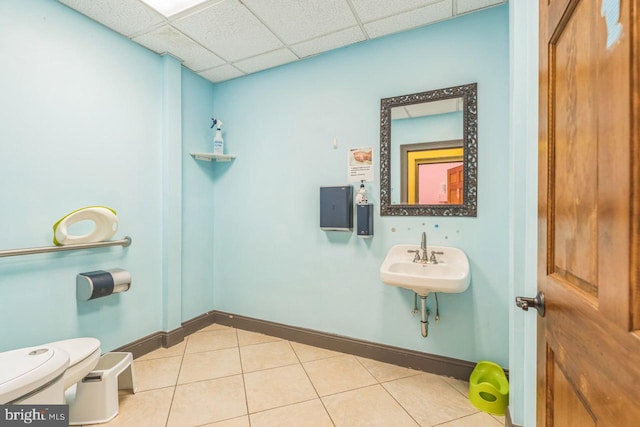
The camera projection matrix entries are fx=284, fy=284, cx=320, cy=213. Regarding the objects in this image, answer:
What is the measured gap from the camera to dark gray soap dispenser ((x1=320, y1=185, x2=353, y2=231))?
220cm

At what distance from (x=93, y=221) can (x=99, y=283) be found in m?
0.42

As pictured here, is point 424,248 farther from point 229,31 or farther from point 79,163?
point 79,163

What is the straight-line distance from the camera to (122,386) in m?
1.77

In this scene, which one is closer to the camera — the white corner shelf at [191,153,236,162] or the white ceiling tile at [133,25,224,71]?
the white ceiling tile at [133,25,224,71]

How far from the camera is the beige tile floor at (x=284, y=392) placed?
1544mm

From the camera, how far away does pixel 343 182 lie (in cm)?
230

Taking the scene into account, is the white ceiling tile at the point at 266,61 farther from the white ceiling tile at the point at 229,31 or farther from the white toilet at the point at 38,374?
the white toilet at the point at 38,374

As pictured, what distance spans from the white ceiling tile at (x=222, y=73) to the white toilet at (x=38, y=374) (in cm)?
236

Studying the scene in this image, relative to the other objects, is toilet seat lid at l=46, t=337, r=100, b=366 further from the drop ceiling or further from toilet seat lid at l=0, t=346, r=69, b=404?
the drop ceiling

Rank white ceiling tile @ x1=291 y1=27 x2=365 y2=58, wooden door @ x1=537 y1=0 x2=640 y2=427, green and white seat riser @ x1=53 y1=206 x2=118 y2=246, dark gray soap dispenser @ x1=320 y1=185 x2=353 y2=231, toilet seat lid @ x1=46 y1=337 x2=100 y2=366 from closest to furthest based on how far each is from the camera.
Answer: wooden door @ x1=537 y1=0 x2=640 y2=427 < toilet seat lid @ x1=46 y1=337 x2=100 y2=366 < green and white seat riser @ x1=53 y1=206 x2=118 y2=246 < white ceiling tile @ x1=291 y1=27 x2=365 y2=58 < dark gray soap dispenser @ x1=320 y1=185 x2=353 y2=231

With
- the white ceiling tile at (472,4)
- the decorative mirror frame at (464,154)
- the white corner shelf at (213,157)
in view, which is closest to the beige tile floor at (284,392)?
the decorative mirror frame at (464,154)

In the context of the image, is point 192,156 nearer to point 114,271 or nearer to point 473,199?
point 114,271

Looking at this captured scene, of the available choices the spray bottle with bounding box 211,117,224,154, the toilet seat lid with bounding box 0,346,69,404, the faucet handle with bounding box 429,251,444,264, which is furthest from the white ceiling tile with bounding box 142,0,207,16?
the faucet handle with bounding box 429,251,444,264

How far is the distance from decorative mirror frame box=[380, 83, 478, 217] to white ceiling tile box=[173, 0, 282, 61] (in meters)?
1.03
